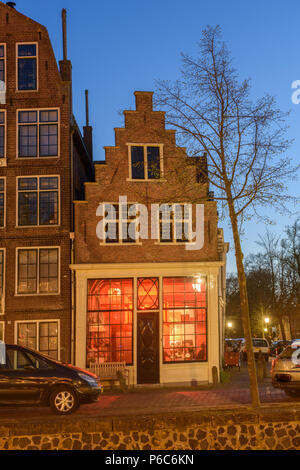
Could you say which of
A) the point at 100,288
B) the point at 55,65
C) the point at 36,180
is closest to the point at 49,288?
the point at 100,288

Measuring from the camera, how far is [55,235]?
72.4 feet

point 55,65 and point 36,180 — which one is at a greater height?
point 55,65

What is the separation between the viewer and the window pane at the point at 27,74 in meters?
23.0

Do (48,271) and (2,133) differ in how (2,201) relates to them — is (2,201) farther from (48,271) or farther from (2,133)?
Answer: (48,271)

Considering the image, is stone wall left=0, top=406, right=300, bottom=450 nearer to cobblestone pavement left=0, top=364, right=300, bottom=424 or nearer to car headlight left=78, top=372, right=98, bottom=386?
cobblestone pavement left=0, top=364, right=300, bottom=424

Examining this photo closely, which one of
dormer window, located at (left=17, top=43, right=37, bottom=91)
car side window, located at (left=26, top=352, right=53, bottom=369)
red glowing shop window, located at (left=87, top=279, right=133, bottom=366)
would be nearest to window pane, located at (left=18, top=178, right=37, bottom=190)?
dormer window, located at (left=17, top=43, right=37, bottom=91)

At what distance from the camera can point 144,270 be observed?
2158cm

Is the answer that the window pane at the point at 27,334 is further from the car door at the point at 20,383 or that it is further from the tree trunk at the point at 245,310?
the tree trunk at the point at 245,310

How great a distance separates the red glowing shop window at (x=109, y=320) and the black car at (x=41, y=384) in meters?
6.56

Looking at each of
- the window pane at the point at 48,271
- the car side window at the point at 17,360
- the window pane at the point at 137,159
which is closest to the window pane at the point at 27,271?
the window pane at the point at 48,271

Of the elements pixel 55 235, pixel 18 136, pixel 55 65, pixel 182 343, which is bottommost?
pixel 182 343

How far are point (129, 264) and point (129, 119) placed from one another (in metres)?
5.57
